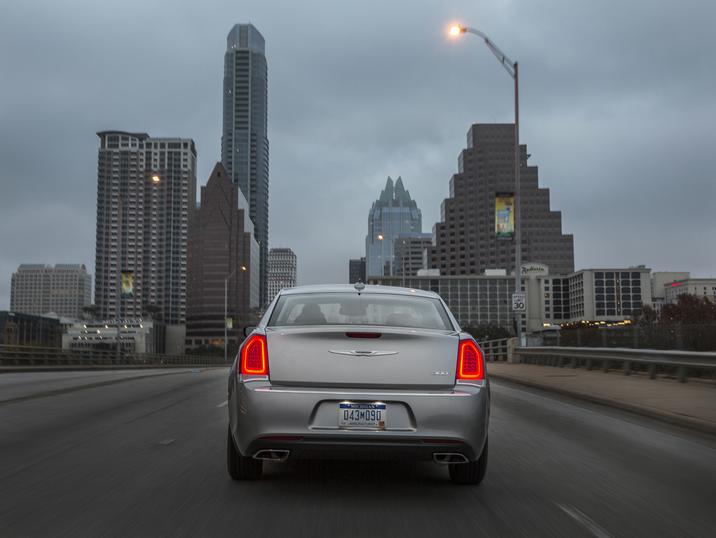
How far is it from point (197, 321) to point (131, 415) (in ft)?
622

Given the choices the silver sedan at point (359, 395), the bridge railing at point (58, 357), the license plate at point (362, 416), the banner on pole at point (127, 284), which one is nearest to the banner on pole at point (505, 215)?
the bridge railing at point (58, 357)

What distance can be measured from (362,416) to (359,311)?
4.21 ft

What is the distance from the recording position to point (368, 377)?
498 cm

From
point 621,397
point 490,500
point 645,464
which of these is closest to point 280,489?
point 490,500

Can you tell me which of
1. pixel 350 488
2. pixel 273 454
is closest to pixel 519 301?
pixel 350 488

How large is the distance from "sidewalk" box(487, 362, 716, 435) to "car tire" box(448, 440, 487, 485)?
4.53 m

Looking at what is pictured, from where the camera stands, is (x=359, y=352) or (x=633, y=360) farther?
(x=633, y=360)

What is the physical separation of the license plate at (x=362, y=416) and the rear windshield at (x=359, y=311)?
34.1 inches

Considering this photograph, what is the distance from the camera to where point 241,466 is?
215 inches

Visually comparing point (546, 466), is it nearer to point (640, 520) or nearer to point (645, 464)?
point (645, 464)

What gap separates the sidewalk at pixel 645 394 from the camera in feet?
31.5

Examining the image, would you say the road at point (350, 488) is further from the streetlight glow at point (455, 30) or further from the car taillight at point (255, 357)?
the streetlight glow at point (455, 30)

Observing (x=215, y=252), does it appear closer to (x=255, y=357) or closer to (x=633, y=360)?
(x=633, y=360)

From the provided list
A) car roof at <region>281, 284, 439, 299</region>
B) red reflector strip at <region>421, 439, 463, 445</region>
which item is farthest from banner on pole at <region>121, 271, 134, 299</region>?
red reflector strip at <region>421, 439, 463, 445</region>
